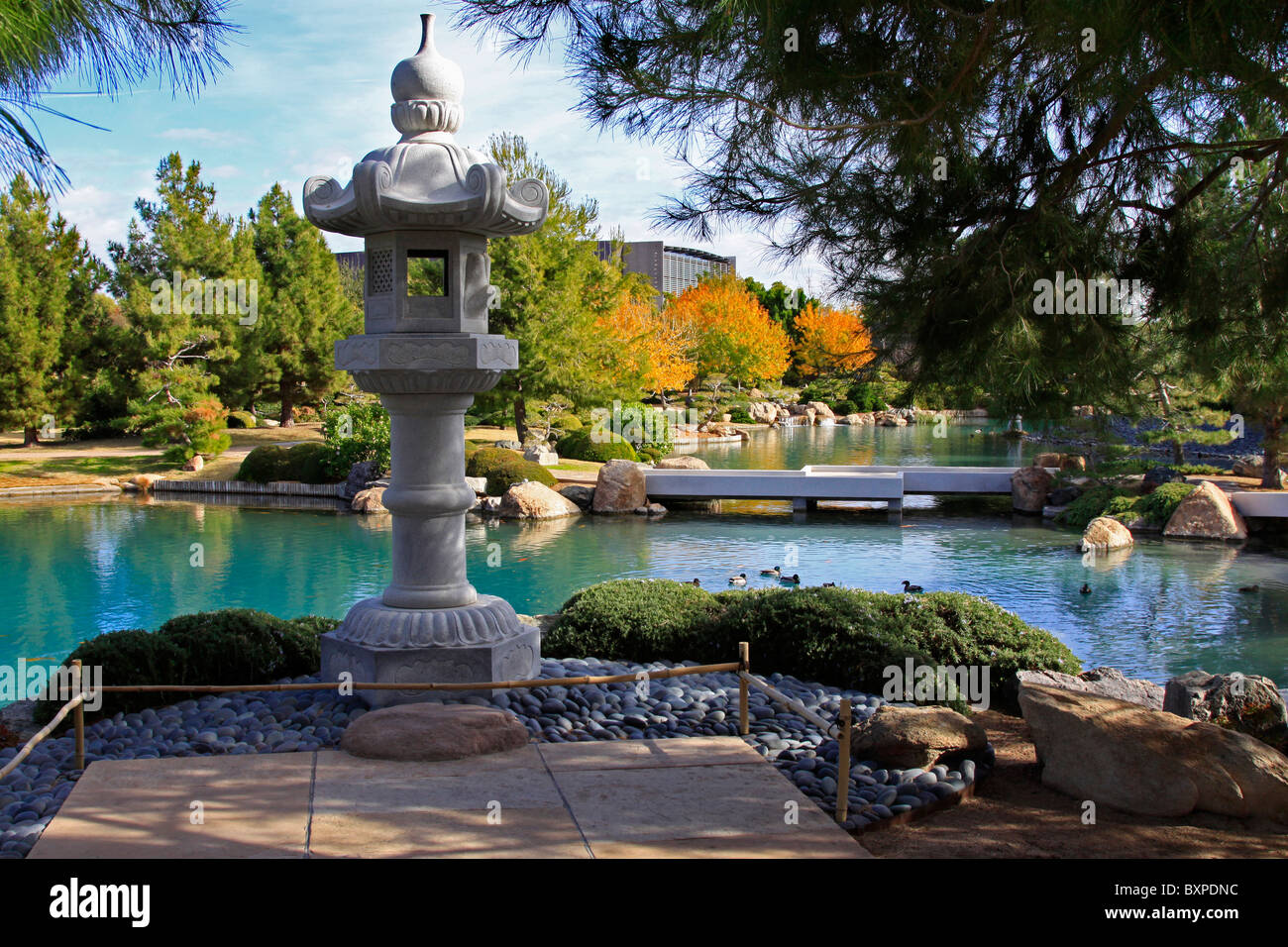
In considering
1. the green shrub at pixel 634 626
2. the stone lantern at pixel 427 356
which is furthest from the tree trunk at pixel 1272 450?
the stone lantern at pixel 427 356

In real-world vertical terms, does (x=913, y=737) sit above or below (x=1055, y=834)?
above

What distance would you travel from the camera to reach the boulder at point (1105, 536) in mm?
17438

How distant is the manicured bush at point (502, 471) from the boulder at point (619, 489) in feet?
4.29

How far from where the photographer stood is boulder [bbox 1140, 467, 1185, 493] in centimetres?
2117

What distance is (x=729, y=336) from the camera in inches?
1753

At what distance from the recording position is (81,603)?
43.0ft

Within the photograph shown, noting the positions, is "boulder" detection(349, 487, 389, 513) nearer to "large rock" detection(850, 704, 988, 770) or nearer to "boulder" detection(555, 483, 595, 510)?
"boulder" detection(555, 483, 595, 510)

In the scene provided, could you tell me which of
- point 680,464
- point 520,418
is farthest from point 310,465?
point 680,464

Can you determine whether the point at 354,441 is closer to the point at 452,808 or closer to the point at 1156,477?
the point at 1156,477

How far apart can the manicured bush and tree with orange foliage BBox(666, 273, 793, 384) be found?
21380 mm

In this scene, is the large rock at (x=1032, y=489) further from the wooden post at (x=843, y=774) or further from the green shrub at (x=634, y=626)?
the wooden post at (x=843, y=774)

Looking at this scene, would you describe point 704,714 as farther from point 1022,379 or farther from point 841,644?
point 1022,379

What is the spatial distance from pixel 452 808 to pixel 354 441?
20155mm

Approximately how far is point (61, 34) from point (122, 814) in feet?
11.2
